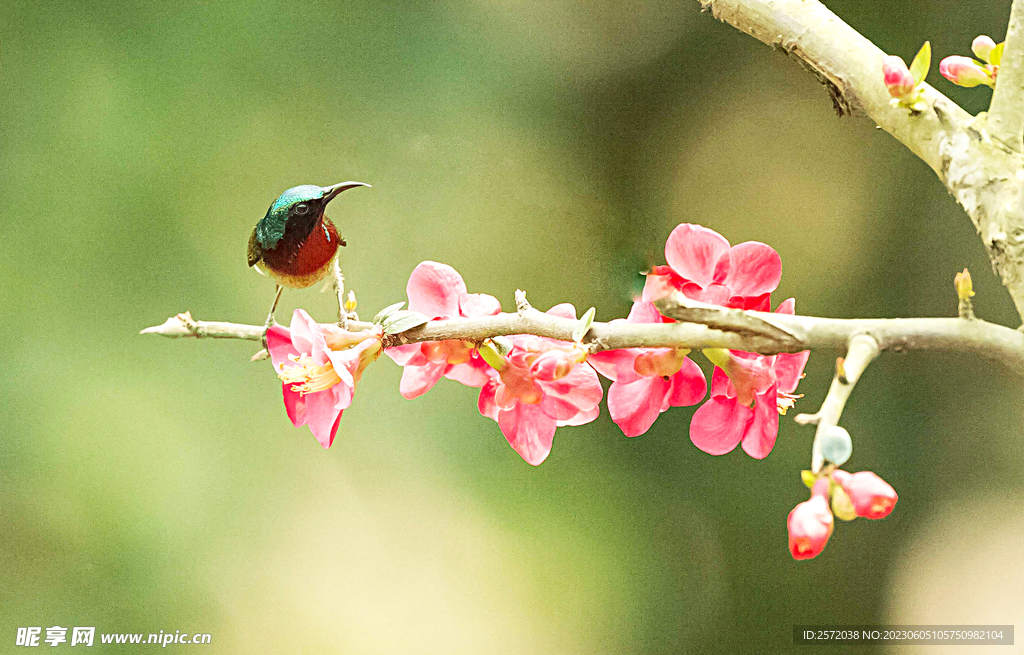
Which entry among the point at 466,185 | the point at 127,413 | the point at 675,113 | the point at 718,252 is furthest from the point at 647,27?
the point at 127,413

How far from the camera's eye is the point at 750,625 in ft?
2.57

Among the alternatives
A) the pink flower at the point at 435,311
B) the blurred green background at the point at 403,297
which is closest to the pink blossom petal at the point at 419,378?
the pink flower at the point at 435,311

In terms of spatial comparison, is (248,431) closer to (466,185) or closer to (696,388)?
(466,185)

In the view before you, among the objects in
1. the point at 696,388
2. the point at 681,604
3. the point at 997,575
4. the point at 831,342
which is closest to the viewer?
the point at 831,342

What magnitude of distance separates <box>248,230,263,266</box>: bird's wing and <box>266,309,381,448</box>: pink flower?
11.8 inches

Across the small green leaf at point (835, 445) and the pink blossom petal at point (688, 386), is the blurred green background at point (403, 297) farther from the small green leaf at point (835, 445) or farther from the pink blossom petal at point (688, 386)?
the small green leaf at point (835, 445)

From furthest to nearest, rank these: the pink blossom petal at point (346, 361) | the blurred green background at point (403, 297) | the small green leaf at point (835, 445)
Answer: the blurred green background at point (403, 297) → the pink blossom petal at point (346, 361) → the small green leaf at point (835, 445)

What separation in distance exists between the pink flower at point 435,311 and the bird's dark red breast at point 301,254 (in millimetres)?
274

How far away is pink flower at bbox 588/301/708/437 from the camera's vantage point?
12.8 inches

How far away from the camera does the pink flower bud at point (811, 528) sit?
0.64 feet

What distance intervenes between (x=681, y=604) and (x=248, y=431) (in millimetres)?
514

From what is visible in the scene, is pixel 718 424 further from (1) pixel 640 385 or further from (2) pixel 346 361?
(2) pixel 346 361

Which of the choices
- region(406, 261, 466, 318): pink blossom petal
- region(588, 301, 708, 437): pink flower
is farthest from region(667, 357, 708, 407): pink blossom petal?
region(406, 261, 466, 318): pink blossom petal

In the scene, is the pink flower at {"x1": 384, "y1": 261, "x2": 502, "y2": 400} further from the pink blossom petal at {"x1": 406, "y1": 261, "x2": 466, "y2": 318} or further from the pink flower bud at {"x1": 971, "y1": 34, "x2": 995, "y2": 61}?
the pink flower bud at {"x1": 971, "y1": 34, "x2": 995, "y2": 61}
